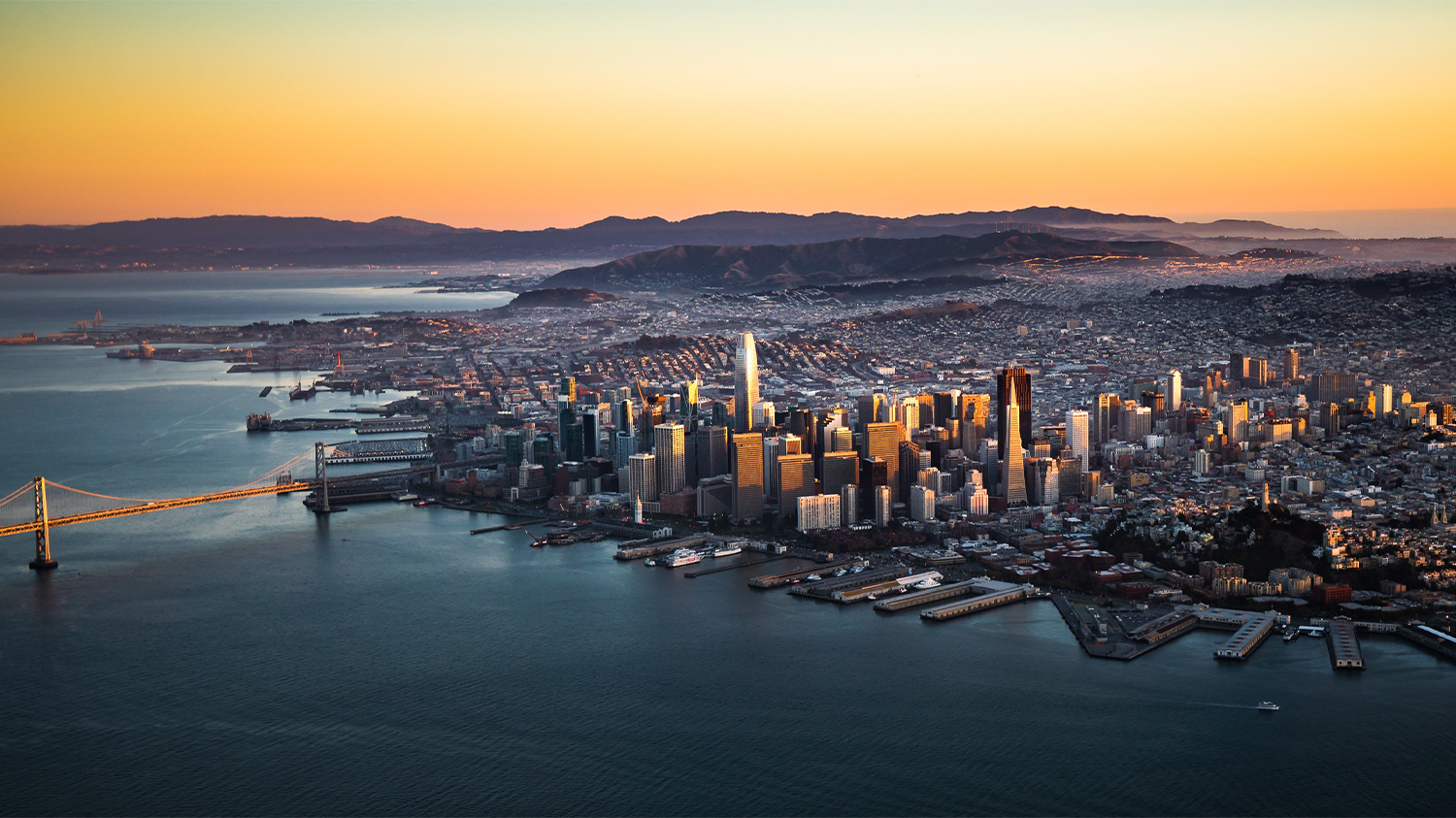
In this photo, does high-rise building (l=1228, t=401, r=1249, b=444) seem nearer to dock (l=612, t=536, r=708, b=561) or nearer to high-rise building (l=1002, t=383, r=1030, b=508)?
high-rise building (l=1002, t=383, r=1030, b=508)

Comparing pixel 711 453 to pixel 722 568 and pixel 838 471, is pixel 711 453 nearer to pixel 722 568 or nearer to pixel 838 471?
pixel 838 471

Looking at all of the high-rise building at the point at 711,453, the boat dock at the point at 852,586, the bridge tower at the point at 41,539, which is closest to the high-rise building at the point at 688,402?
the high-rise building at the point at 711,453

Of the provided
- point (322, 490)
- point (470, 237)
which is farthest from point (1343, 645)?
point (470, 237)

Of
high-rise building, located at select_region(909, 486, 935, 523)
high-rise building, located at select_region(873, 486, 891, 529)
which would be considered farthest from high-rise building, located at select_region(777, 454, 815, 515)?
high-rise building, located at select_region(909, 486, 935, 523)

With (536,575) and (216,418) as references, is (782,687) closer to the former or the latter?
(536,575)

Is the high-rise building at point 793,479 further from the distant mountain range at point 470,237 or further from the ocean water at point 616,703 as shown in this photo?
the distant mountain range at point 470,237
